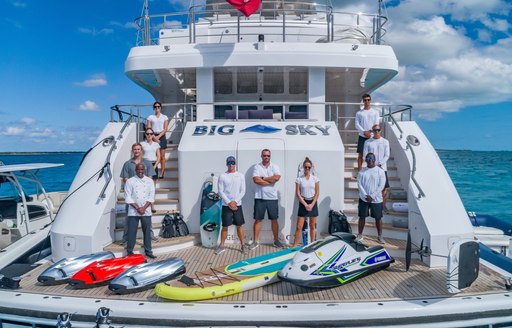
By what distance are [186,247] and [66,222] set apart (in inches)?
72.4

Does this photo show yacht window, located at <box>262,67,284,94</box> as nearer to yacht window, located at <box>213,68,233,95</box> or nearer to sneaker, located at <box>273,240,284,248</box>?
yacht window, located at <box>213,68,233,95</box>

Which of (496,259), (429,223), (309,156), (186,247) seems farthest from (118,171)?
(496,259)

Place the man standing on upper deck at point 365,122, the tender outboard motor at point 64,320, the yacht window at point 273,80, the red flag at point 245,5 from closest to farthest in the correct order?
the tender outboard motor at point 64,320, the man standing on upper deck at point 365,122, the red flag at point 245,5, the yacht window at point 273,80

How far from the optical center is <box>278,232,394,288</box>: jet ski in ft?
14.4

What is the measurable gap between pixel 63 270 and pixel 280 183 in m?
3.52

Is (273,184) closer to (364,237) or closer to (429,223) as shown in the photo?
(364,237)

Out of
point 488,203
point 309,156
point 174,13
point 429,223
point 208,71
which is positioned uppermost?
point 174,13

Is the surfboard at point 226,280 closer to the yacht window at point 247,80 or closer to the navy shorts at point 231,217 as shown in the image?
the navy shorts at point 231,217

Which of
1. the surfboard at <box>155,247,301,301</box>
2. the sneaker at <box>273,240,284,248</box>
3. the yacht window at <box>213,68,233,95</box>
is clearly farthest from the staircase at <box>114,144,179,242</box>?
the yacht window at <box>213,68,233,95</box>

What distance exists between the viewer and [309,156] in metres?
6.66

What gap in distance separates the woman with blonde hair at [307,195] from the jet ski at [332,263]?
115cm

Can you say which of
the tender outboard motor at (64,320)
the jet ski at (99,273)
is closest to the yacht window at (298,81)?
the jet ski at (99,273)

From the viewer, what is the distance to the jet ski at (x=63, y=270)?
463 centimetres

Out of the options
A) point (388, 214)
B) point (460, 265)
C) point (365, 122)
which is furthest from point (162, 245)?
point (365, 122)
